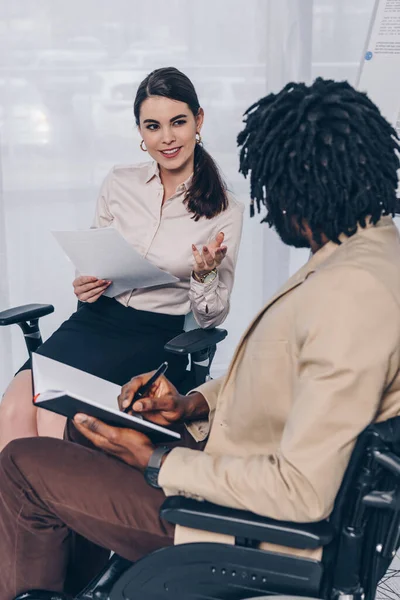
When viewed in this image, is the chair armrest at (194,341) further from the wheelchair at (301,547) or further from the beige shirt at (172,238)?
the wheelchair at (301,547)

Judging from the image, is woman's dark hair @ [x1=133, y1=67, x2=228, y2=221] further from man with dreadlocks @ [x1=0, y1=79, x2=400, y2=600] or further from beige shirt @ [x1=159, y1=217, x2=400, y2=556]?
beige shirt @ [x1=159, y1=217, x2=400, y2=556]

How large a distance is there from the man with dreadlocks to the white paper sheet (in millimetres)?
650

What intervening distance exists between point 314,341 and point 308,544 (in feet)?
0.89

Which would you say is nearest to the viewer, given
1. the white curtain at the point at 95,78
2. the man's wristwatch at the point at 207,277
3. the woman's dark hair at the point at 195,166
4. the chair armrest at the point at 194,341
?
the chair armrest at the point at 194,341

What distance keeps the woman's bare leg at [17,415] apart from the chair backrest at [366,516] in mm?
1089

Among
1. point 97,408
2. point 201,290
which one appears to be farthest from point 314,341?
point 201,290

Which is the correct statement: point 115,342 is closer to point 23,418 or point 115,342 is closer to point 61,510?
point 23,418

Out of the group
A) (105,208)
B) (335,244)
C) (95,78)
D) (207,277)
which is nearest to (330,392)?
(335,244)

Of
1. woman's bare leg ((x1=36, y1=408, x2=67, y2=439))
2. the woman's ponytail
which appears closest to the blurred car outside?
the woman's ponytail

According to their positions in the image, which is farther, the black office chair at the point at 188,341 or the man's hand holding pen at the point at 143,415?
the black office chair at the point at 188,341

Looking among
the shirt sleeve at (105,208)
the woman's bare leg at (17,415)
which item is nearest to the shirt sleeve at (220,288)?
the shirt sleeve at (105,208)

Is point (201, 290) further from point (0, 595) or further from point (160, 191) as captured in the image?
point (0, 595)

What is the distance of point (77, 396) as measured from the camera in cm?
116

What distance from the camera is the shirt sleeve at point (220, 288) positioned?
2102 mm
